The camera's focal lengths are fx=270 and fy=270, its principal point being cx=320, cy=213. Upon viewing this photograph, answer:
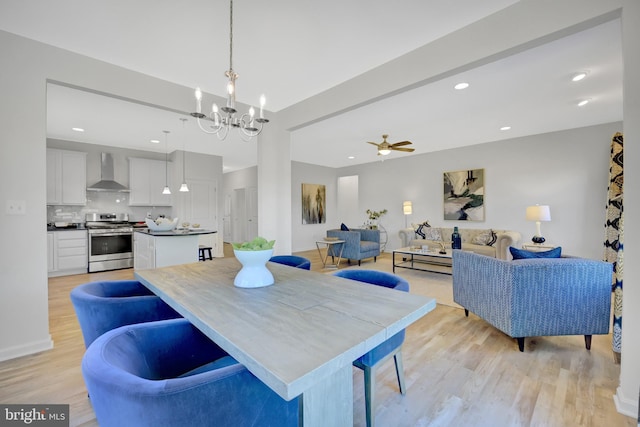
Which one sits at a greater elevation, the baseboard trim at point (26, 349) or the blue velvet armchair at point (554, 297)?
the blue velvet armchair at point (554, 297)

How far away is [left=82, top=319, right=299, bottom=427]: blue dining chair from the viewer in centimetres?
69

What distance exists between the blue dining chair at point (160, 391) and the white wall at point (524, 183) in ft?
19.8

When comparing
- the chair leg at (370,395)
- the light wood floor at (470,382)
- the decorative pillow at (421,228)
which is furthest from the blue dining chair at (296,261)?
the decorative pillow at (421,228)

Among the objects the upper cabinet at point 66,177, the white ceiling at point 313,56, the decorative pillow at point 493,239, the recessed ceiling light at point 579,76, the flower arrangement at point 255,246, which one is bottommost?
the decorative pillow at point 493,239

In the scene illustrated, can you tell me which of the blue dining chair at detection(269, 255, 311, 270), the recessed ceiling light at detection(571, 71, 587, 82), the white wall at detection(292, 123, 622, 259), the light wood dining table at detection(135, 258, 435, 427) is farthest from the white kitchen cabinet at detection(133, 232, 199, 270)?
the recessed ceiling light at detection(571, 71, 587, 82)

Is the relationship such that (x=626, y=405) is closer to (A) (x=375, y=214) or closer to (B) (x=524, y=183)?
(B) (x=524, y=183)

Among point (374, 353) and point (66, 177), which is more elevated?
point (66, 177)

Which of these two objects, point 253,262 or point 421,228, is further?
point 421,228

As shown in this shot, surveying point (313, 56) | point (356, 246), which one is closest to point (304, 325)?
point (313, 56)

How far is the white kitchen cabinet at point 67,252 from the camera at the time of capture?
4.75 m

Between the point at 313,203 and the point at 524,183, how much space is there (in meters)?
Answer: 5.09

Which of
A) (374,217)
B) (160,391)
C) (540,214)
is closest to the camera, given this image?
(160,391)

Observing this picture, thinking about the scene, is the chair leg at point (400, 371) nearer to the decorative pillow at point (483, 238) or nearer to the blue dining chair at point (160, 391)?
the blue dining chair at point (160, 391)

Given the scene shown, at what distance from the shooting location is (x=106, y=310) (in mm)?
1421
